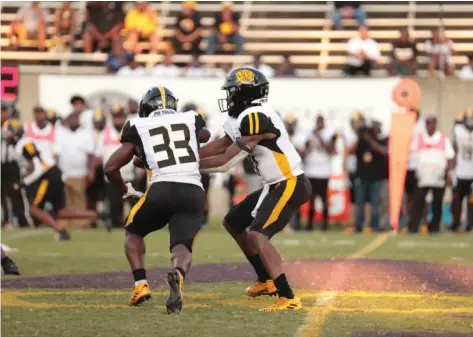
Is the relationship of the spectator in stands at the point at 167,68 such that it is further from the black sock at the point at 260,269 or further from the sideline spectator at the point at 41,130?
the black sock at the point at 260,269

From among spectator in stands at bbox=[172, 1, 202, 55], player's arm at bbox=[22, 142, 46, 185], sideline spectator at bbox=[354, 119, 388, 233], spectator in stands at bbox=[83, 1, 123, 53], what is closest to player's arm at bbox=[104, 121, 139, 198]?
player's arm at bbox=[22, 142, 46, 185]

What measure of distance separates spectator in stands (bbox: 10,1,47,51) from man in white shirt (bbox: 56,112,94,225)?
4484mm

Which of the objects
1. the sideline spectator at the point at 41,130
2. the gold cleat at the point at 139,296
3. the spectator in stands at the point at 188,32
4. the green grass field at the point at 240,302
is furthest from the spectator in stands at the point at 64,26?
the gold cleat at the point at 139,296

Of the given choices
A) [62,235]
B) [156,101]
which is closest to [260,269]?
[156,101]

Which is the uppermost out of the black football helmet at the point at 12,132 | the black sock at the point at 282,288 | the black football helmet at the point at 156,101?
the black football helmet at the point at 156,101

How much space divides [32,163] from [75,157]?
2682 mm

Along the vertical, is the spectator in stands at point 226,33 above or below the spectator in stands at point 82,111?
above

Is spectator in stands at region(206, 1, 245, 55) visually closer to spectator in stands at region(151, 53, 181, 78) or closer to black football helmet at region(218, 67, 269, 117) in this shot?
spectator in stands at region(151, 53, 181, 78)

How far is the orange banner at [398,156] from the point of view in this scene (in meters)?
18.0

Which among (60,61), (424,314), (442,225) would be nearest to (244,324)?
(424,314)

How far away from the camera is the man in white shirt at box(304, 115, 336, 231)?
1816 centimetres

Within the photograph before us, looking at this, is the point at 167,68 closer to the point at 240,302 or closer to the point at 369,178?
the point at 369,178

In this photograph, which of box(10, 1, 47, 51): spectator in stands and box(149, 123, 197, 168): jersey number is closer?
box(149, 123, 197, 168): jersey number

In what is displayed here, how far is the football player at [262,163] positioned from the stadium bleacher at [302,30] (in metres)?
13.0
